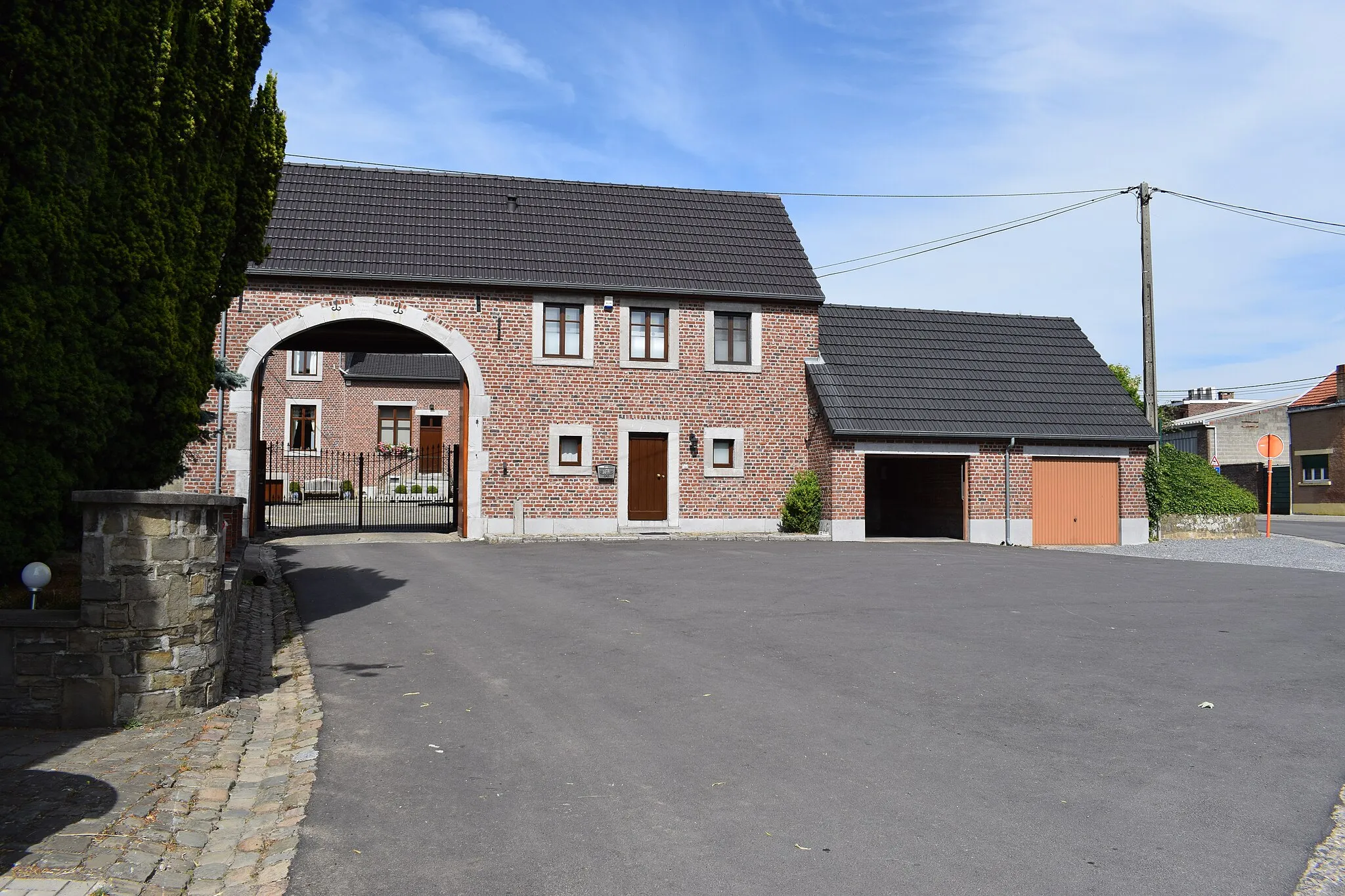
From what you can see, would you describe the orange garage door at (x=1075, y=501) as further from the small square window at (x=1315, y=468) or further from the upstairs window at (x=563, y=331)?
the small square window at (x=1315, y=468)

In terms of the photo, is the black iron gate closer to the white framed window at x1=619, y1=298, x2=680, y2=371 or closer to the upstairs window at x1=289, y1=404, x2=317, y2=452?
the upstairs window at x1=289, y1=404, x2=317, y2=452

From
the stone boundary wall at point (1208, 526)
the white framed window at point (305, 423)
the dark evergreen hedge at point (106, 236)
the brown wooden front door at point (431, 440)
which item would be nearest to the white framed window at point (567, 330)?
the dark evergreen hedge at point (106, 236)

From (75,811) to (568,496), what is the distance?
52.6ft

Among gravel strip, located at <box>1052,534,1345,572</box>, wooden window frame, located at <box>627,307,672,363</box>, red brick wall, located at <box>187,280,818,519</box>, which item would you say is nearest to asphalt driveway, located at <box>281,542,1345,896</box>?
gravel strip, located at <box>1052,534,1345,572</box>

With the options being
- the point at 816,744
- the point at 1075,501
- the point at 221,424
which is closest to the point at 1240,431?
the point at 1075,501

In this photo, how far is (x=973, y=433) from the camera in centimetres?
2089

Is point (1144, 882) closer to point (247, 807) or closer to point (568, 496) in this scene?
point (247, 807)

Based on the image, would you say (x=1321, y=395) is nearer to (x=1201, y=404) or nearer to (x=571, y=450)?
(x=1201, y=404)

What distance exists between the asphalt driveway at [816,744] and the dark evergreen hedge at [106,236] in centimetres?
230

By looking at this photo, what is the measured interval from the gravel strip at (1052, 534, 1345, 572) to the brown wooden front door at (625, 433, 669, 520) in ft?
27.4

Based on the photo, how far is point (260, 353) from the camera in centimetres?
1861

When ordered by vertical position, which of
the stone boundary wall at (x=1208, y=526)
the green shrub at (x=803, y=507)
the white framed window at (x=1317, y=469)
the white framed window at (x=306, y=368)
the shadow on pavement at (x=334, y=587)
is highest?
the white framed window at (x=306, y=368)

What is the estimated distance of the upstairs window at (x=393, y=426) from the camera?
124 feet

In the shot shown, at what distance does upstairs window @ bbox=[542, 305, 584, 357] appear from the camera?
20391 millimetres
